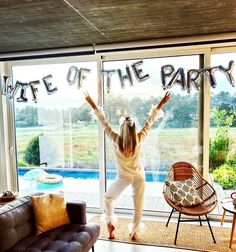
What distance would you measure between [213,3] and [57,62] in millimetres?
Answer: 2574

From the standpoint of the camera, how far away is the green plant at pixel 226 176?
3.65 metres

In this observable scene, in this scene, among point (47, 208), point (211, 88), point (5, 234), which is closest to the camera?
point (5, 234)

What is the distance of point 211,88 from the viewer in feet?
11.7

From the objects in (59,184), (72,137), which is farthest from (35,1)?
(59,184)

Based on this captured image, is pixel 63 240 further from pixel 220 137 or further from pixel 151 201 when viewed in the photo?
pixel 220 137

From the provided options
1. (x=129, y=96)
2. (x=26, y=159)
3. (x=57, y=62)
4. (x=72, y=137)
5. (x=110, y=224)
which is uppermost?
(x=57, y=62)

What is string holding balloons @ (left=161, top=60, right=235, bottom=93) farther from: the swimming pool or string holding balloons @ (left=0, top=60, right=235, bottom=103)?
the swimming pool

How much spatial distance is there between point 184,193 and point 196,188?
0.81 feet

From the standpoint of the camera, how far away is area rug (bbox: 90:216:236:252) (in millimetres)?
3057

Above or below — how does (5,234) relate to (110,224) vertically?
above

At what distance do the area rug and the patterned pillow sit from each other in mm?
403

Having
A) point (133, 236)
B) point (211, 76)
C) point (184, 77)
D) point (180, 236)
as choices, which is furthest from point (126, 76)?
point (180, 236)

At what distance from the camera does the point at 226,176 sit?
12.0 feet

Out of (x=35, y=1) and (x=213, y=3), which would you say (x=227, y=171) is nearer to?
(x=213, y=3)
